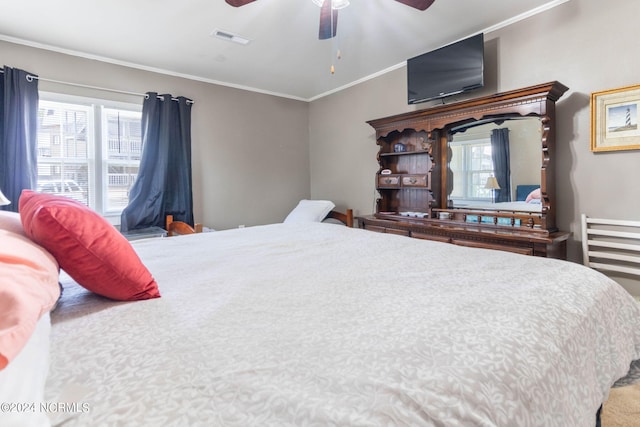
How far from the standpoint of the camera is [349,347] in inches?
28.1

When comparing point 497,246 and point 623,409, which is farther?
point 497,246

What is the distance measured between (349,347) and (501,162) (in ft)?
8.72

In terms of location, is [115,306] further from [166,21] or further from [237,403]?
[166,21]

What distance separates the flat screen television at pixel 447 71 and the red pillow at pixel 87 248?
2.87 meters

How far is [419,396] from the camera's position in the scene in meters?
0.58

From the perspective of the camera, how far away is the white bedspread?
0.56 m

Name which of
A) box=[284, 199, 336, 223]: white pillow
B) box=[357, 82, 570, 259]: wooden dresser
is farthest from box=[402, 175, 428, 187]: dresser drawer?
box=[284, 199, 336, 223]: white pillow

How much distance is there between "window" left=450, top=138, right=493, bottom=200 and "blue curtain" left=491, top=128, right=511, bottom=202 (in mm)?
48

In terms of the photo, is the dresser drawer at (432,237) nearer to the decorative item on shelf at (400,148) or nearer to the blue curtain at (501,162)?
the blue curtain at (501,162)

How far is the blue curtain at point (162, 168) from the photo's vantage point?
346 centimetres

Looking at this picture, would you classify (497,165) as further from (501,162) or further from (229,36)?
(229,36)

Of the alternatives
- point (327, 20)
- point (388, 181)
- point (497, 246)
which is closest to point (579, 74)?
point (497, 246)

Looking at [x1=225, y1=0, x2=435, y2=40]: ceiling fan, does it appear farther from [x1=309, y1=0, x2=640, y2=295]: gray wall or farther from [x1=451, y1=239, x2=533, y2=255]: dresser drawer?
[x1=451, y1=239, x2=533, y2=255]: dresser drawer

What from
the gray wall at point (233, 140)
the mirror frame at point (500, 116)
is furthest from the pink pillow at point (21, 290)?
the gray wall at point (233, 140)
